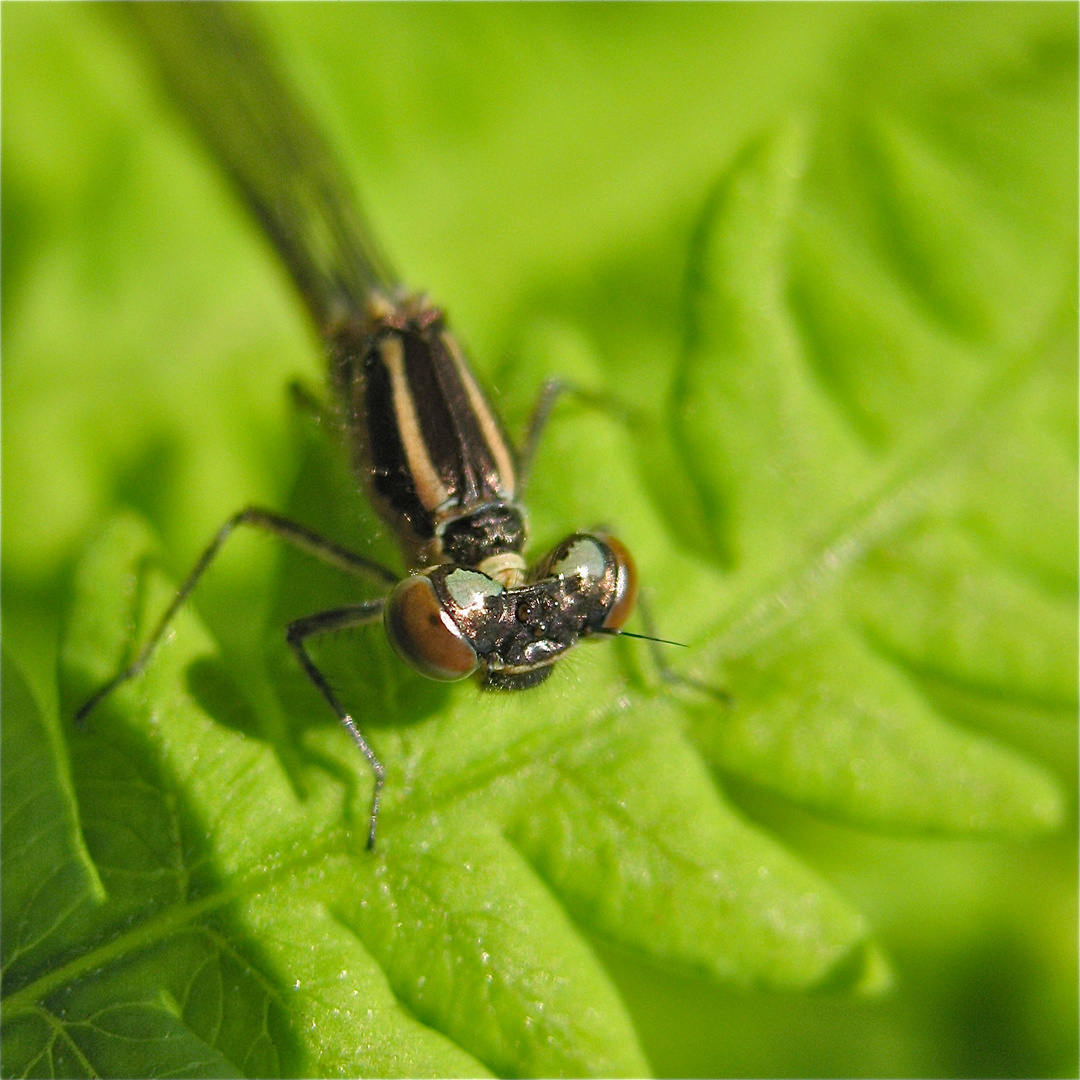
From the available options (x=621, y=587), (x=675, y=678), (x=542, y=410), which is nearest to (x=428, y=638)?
(x=621, y=587)

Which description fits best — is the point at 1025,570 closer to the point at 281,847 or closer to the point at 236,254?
the point at 281,847

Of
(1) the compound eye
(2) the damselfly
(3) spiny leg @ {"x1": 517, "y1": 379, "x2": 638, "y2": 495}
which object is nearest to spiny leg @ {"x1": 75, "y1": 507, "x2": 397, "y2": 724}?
(2) the damselfly

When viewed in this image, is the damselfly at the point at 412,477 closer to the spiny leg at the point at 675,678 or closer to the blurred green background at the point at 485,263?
the spiny leg at the point at 675,678

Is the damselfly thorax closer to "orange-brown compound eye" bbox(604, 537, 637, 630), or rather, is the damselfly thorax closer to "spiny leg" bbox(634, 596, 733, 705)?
"orange-brown compound eye" bbox(604, 537, 637, 630)

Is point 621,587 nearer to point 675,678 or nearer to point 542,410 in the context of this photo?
point 675,678

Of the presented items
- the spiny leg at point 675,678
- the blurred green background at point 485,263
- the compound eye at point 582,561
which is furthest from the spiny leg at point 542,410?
the blurred green background at point 485,263

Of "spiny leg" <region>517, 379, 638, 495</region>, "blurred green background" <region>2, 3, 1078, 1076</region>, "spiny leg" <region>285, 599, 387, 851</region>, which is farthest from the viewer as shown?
"blurred green background" <region>2, 3, 1078, 1076</region>

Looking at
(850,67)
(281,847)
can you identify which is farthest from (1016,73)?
(281,847)
